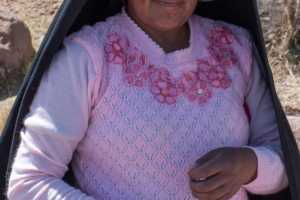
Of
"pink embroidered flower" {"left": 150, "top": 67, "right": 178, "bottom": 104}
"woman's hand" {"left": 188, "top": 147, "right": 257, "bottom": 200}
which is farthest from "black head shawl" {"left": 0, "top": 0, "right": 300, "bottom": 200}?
"pink embroidered flower" {"left": 150, "top": 67, "right": 178, "bottom": 104}

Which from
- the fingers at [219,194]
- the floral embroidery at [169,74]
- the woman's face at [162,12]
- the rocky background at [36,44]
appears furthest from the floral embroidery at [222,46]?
the rocky background at [36,44]

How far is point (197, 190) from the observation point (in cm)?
235

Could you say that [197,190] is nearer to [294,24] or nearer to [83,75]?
[83,75]

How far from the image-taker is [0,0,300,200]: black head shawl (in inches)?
93.5

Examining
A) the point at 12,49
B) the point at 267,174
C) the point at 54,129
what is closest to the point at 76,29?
the point at 54,129

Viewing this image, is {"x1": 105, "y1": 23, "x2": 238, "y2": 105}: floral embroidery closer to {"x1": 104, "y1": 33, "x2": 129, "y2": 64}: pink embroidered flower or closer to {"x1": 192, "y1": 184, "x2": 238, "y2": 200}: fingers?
{"x1": 104, "y1": 33, "x2": 129, "y2": 64}: pink embroidered flower

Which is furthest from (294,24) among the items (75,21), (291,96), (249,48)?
(75,21)

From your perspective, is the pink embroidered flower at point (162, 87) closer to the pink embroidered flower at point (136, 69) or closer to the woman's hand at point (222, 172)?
the pink embroidered flower at point (136, 69)

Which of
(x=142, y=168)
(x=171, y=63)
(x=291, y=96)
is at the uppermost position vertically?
(x=171, y=63)

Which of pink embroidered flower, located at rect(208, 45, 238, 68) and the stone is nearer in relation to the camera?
pink embroidered flower, located at rect(208, 45, 238, 68)

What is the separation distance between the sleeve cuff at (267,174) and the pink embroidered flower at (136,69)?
1.26 feet

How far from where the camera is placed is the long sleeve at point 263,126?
102 inches

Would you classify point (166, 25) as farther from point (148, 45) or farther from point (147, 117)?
point (147, 117)

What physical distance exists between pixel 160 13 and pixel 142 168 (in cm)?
45
